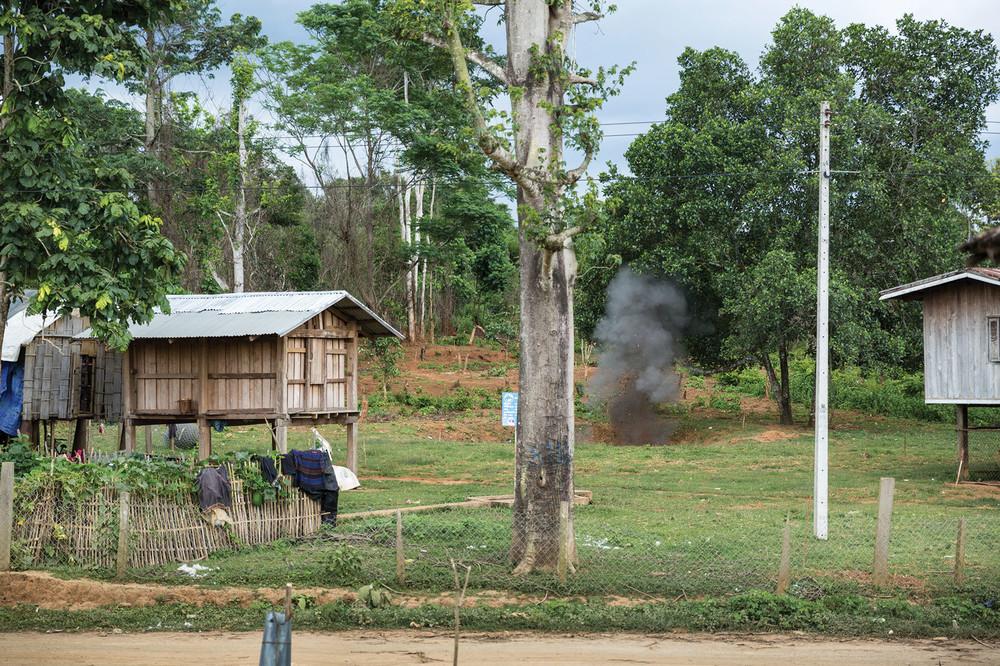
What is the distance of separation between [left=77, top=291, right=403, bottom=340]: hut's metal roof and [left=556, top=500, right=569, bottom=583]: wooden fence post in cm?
993

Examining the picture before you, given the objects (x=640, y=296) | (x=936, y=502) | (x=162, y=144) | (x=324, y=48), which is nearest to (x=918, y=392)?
(x=640, y=296)

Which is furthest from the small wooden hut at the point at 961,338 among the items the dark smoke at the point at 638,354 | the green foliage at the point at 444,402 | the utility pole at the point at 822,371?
the green foliage at the point at 444,402

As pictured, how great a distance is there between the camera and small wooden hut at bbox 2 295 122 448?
77.1 feet

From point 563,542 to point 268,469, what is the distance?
5202mm

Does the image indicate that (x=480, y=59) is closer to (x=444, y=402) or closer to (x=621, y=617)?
(x=621, y=617)

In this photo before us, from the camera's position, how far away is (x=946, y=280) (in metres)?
25.5

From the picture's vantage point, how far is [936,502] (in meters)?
22.3

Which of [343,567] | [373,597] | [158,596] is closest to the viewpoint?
[373,597]

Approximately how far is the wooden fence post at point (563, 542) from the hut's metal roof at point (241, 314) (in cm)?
993

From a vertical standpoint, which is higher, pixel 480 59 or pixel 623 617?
pixel 480 59

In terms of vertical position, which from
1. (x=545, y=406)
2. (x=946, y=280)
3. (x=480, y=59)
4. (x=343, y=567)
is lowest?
(x=343, y=567)

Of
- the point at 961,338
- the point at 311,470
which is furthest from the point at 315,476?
the point at 961,338

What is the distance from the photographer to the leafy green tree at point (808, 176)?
33.6 metres

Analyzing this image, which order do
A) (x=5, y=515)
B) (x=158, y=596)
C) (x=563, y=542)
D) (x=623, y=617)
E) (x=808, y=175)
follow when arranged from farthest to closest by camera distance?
(x=808, y=175) < (x=5, y=515) < (x=563, y=542) < (x=158, y=596) < (x=623, y=617)
